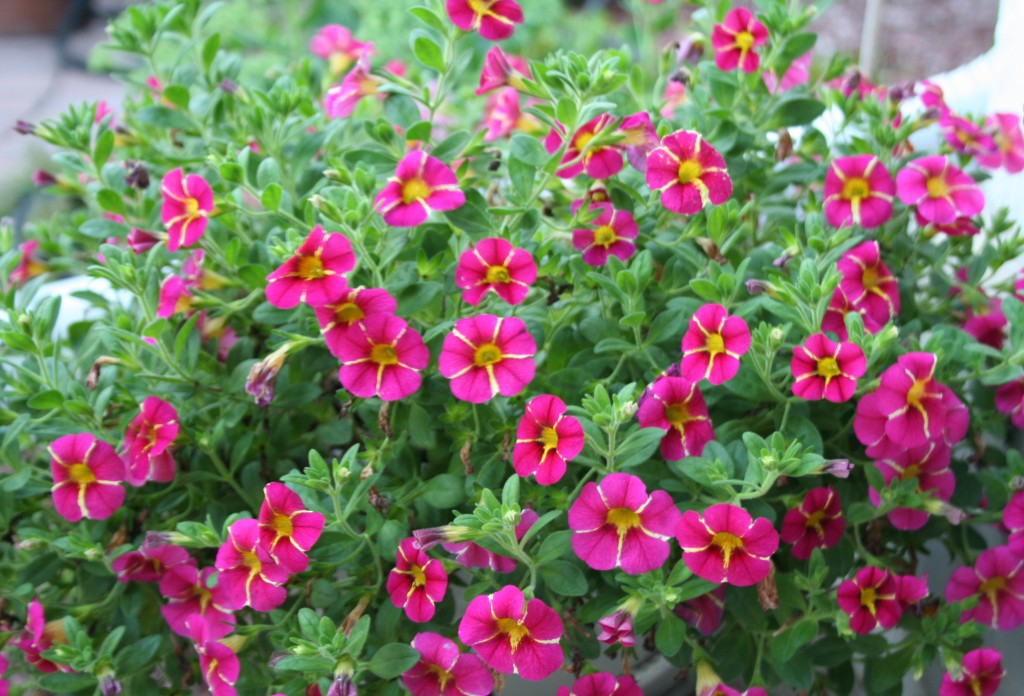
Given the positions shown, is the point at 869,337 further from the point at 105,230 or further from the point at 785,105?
the point at 105,230

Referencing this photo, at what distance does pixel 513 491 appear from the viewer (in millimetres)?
711

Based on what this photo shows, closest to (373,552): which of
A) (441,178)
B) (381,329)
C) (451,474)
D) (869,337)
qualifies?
(451,474)

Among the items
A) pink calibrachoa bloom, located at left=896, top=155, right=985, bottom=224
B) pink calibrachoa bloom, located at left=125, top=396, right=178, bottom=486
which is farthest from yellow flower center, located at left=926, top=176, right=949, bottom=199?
pink calibrachoa bloom, located at left=125, top=396, right=178, bottom=486

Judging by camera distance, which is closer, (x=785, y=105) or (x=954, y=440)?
(x=954, y=440)

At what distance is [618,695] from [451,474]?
0.21m

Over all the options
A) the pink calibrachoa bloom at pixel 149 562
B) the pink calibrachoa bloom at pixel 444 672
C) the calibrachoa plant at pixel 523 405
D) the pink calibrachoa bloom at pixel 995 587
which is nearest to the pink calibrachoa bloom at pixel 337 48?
the calibrachoa plant at pixel 523 405

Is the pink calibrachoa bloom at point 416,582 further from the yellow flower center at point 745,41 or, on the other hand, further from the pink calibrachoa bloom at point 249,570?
the yellow flower center at point 745,41

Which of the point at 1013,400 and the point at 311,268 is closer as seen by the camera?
the point at 311,268

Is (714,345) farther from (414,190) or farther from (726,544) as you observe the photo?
(414,190)

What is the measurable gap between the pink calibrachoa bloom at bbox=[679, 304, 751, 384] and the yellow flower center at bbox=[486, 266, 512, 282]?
0.48 ft

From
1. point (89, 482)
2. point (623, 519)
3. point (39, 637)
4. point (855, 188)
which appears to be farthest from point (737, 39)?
point (39, 637)

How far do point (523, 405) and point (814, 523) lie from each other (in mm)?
252

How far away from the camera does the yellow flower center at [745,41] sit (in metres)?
0.97

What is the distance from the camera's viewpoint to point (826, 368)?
30.3 inches
